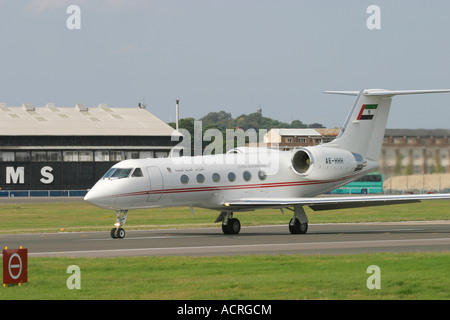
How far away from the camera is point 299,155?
3881 cm

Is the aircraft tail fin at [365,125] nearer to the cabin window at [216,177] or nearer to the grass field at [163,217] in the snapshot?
the cabin window at [216,177]

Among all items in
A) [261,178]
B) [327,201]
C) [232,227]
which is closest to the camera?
[327,201]

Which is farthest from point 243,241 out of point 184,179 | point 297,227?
point 297,227

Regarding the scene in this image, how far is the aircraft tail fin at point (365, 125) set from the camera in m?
40.0

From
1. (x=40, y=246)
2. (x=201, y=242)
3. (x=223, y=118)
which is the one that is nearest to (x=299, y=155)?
(x=201, y=242)

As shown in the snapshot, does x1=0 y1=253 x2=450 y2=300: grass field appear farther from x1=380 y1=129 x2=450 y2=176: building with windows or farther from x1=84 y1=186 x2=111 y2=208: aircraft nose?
x1=380 y1=129 x2=450 y2=176: building with windows

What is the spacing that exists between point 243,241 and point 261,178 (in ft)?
20.3

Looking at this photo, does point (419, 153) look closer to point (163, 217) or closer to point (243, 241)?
point (243, 241)

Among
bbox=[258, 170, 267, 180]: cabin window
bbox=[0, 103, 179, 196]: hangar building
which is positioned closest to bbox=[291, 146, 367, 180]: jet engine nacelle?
bbox=[258, 170, 267, 180]: cabin window

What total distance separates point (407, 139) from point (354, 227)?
5458 millimetres

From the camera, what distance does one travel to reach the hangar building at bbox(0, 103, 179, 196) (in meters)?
99.9

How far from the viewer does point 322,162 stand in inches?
1501

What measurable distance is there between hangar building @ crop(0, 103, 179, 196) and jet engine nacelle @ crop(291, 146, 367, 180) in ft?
205

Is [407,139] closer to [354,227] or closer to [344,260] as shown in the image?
[354,227]
